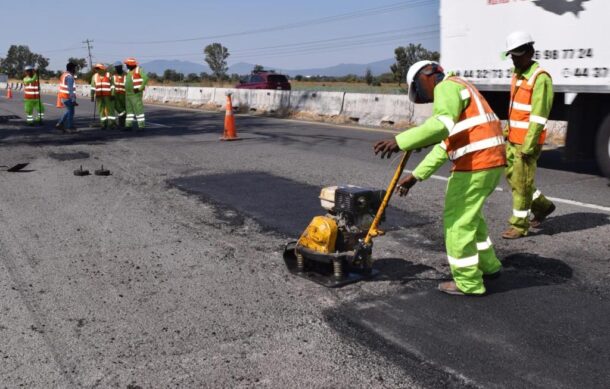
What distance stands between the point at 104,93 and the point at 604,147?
11.9 meters

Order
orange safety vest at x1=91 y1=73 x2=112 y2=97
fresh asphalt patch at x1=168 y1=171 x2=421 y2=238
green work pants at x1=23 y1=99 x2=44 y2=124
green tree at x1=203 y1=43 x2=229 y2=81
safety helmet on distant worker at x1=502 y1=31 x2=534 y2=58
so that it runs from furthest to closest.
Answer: green tree at x1=203 y1=43 x2=229 y2=81 → green work pants at x1=23 y1=99 x2=44 y2=124 → orange safety vest at x1=91 y1=73 x2=112 y2=97 → fresh asphalt patch at x1=168 y1=171 x2=421 y2=238 → safety helmet on distant worker at x1=502 y1=31 x2=534 y2=58

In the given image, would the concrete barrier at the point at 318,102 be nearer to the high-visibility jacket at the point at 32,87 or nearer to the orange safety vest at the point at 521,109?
the high-visibility jacket at the point at 32,87

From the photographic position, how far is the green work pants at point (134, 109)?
48.6 feet

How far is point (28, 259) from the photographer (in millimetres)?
4840

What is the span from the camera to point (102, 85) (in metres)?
15.0

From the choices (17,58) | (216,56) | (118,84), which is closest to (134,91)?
(118,84)

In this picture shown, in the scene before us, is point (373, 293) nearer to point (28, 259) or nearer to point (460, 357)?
point (460, 357)

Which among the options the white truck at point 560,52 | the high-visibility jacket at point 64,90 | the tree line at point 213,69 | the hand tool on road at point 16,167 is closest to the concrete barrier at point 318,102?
the high-visibility jacket at point 64,90

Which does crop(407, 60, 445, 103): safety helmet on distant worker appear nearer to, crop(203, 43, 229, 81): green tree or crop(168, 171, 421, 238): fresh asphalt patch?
crop(168, 171, 421, 238): fresh asphalt patch

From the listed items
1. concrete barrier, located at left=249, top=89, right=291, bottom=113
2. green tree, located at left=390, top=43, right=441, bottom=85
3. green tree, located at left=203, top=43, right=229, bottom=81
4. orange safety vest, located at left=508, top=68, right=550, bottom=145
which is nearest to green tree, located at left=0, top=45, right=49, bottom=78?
green tree, located at left=203, top=43, right=229, bottom=81

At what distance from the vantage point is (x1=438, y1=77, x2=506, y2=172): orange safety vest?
3.85 m

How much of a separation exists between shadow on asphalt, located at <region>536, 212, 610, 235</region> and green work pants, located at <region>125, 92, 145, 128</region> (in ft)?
37.4

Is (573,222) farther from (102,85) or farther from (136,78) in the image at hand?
(102,85)

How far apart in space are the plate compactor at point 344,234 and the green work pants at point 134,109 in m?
11.6
